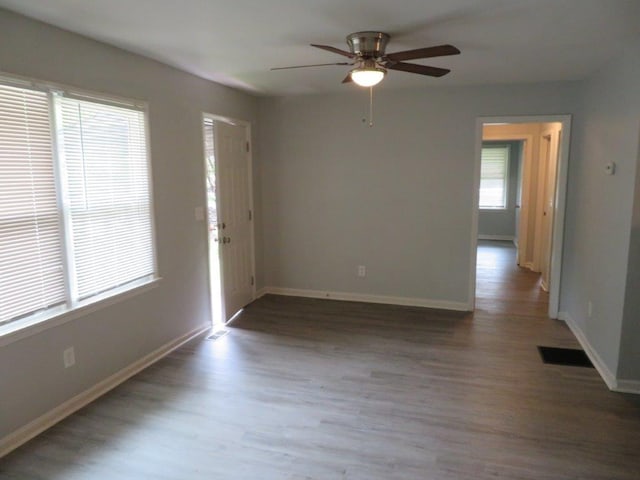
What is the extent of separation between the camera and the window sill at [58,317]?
8.05ft

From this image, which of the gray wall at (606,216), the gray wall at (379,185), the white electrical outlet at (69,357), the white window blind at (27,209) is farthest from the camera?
the gray wall at (379,185)

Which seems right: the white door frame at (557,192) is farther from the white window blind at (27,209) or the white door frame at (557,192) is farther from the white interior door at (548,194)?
the white window blind at (27,209)

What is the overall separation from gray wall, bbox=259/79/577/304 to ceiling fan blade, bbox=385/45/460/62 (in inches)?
86.7

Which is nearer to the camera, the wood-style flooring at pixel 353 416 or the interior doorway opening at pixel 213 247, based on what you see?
the wood-style flooring at pixel 353 416

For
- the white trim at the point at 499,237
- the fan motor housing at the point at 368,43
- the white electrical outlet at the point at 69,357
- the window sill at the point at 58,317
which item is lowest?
the white trim at the point at 499,237

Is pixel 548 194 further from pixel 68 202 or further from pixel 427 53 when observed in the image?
pixel 68 202

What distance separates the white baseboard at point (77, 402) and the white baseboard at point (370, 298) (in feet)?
5.97

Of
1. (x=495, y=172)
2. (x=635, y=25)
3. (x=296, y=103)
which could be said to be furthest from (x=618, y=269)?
(x=495, y=172)

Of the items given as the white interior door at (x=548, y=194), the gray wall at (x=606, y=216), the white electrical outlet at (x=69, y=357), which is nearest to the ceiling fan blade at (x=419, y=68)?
the gray wall at (x=606, y=216)

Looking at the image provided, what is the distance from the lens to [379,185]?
504 cm

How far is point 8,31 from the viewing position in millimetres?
2385

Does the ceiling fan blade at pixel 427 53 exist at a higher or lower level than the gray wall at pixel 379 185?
higher

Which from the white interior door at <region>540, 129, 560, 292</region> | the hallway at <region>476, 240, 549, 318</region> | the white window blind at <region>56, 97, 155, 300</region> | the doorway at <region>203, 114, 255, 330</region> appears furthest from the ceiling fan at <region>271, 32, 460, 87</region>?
the white interior door at <region>540, 129, 560, 292</region>

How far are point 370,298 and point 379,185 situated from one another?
1355mm
